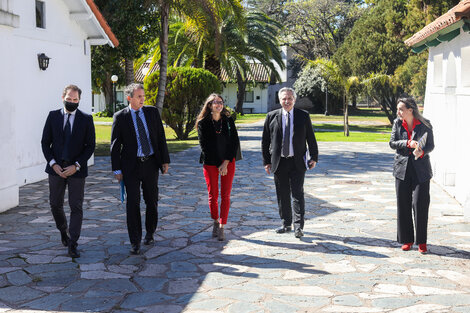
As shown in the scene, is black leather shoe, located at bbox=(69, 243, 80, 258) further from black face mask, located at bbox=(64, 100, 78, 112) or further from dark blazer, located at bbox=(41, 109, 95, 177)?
black face mask, located at bbox=(64, 100, 78, 112)

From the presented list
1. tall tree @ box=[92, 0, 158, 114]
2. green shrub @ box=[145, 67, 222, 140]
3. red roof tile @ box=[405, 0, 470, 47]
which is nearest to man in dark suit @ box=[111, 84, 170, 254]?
red roof tile @ box=[405, 0, 470, 47]

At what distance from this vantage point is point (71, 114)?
6.85 metres

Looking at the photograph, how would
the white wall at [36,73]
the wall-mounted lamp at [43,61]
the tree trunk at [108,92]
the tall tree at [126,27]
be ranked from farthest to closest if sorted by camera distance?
the tree trunk at [108,92] < the tall tree at [126,27] < the wall-mounted lamp at [43,61] < the white wall at [36,73]

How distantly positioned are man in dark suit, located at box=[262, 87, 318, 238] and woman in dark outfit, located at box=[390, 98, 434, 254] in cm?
115

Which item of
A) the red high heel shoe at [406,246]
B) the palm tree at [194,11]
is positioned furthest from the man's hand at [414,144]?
the palm tree at [194,11]

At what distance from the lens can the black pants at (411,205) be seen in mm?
7000

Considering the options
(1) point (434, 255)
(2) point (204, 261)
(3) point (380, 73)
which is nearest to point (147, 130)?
(2) point (204, 261)

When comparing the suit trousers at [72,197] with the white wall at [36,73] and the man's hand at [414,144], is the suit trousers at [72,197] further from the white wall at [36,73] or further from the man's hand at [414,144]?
the white wall at [36,73]

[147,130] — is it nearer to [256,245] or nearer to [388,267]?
[256,245]

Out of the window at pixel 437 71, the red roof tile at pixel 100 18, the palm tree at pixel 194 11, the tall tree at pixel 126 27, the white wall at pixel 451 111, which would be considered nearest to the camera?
the white wall at pixel 451 111

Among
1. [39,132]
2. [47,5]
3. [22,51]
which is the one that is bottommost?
[39,132]

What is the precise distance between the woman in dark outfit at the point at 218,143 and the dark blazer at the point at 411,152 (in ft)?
6.45

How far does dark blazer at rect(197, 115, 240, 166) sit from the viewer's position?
24.5 feet

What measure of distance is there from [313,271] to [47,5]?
10.1 m
